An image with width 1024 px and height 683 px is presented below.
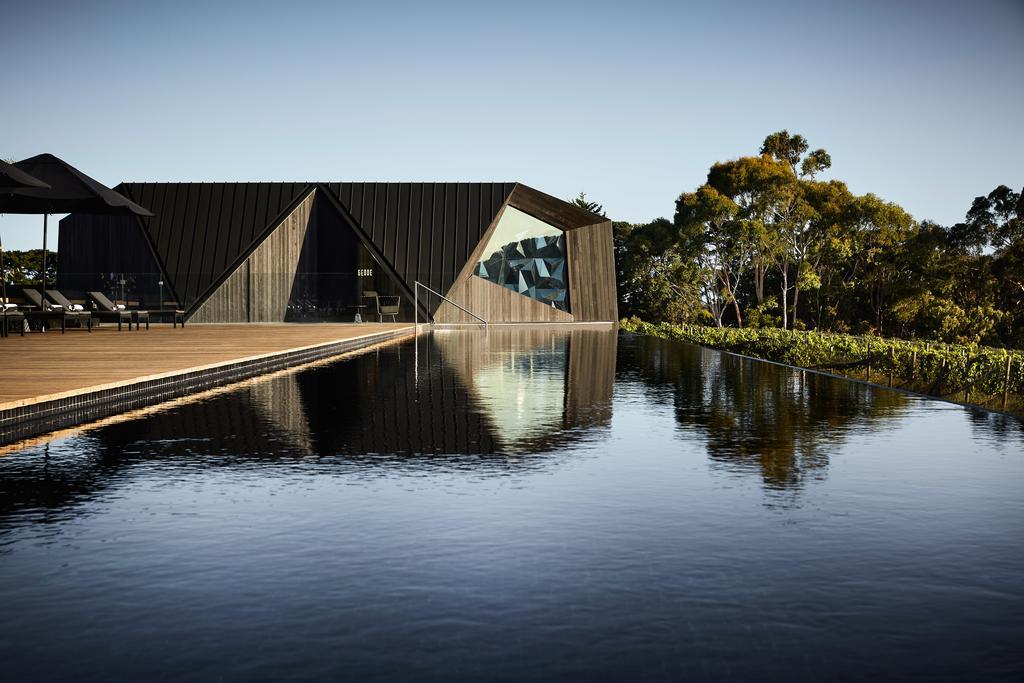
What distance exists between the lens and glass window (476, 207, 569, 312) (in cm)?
4778

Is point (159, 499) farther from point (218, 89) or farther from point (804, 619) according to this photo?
point (218, 89)

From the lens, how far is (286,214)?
47.5m

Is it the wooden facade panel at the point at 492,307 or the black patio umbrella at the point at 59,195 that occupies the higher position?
the black patio umbrella at the point at 59,195

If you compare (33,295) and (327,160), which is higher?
(327,160)

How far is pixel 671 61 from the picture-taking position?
3155cm

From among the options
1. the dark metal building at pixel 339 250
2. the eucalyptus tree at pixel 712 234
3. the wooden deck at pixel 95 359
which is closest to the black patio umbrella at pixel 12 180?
the wooden deck at pixel 95 359

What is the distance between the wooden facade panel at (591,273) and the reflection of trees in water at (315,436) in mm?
31983

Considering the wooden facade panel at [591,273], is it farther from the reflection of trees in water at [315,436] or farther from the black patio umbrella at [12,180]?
the reflection of trees in water at [315,436]

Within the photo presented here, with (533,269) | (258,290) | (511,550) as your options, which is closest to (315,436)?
(511,550)

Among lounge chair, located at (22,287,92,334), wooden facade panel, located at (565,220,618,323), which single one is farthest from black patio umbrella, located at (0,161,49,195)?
wooden facade panel, located at (565,220,618,323)

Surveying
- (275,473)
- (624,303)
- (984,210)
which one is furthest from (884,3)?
(624,303)

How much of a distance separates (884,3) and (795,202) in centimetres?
2131

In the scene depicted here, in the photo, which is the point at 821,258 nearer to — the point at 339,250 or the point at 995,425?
the point at 339,250

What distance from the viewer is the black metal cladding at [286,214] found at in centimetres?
4666
